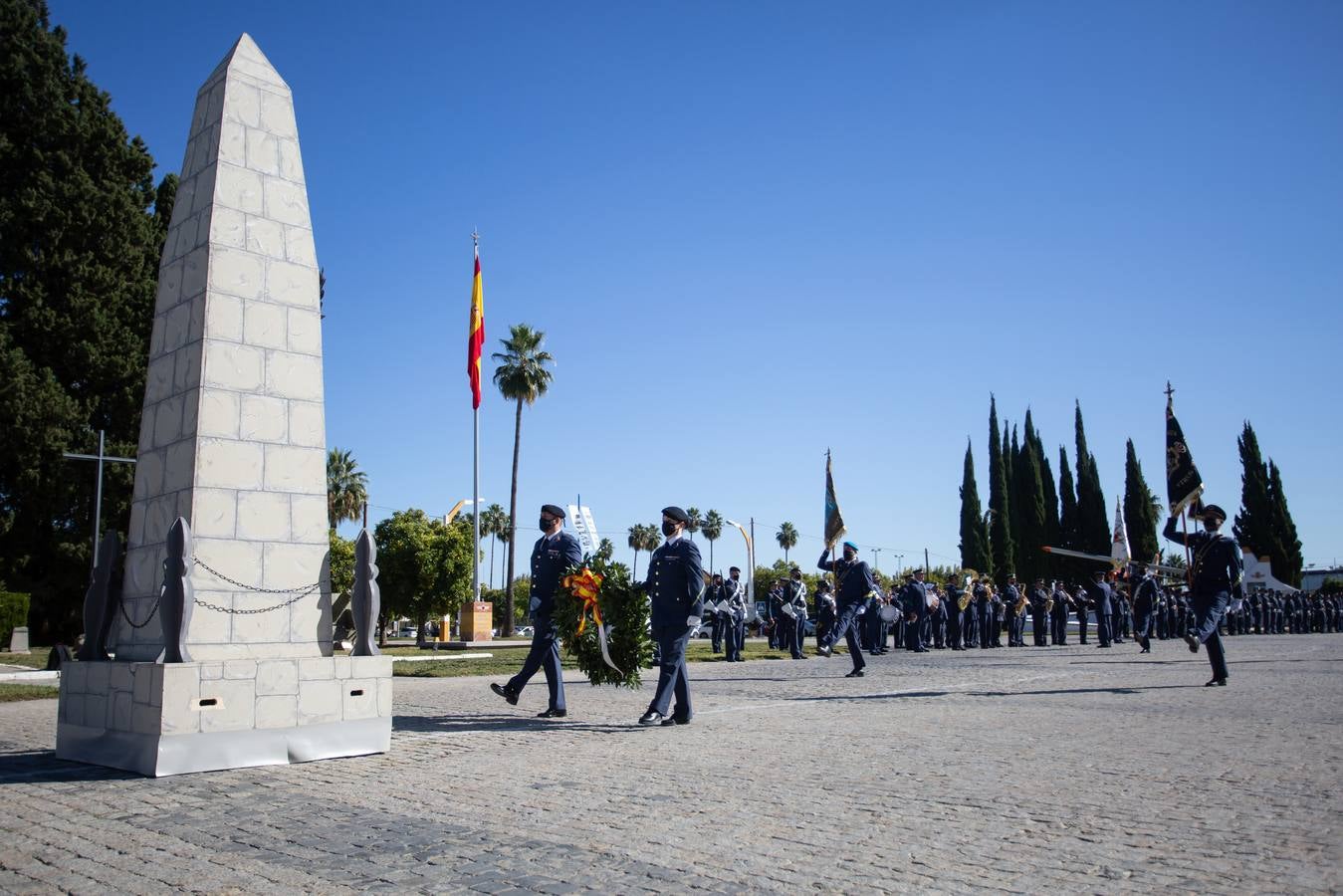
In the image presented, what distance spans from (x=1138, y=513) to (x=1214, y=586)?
212 ft

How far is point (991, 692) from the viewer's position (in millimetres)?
12234

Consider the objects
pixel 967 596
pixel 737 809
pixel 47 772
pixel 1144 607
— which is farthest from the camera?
pixel 967 596

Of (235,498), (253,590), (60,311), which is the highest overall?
(60,311)

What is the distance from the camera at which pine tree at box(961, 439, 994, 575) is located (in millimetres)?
74000

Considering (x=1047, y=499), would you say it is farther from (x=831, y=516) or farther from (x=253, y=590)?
(x=253, y=590)

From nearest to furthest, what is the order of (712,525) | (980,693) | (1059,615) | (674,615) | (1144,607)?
(674,615)
(980,693)
(1144,607)
(1059,615)
(712,525)

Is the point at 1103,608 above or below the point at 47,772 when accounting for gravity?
above

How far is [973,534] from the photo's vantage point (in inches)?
2943

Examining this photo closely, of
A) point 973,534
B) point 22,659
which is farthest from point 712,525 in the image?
point 22,659

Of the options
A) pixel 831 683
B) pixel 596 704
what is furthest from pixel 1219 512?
pixel 596 704

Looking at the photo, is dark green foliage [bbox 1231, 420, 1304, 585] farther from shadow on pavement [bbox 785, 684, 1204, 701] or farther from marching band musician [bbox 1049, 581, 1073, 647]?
shadow on pavement [bbox 785, 684, 1204, 701]

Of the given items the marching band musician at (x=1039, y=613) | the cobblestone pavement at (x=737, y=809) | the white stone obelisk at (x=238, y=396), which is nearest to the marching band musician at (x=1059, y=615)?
the marching band musician at (x=1039, y=613)

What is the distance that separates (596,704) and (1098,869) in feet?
26.6

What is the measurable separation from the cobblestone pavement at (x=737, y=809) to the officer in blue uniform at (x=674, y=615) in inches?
13.3
